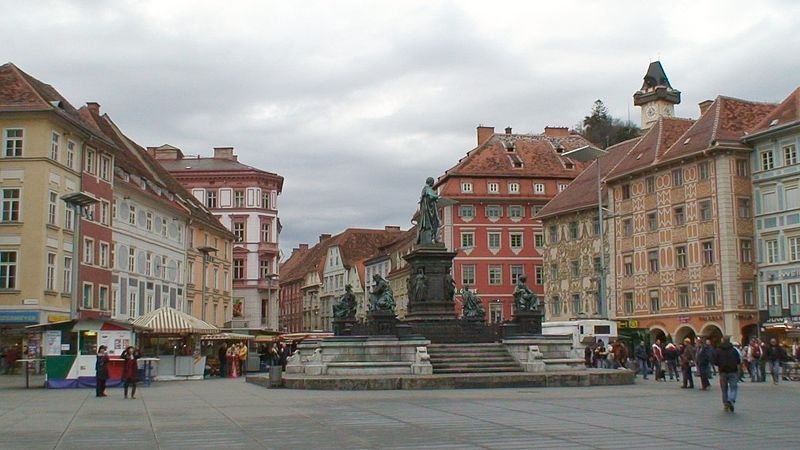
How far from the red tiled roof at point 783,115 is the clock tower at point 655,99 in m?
49.7

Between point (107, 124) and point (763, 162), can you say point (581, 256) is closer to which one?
point (763, 162)

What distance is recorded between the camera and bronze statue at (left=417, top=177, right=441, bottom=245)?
114ft

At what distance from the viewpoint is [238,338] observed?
4644cm

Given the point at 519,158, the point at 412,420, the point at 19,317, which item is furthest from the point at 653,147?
the point at 412,420

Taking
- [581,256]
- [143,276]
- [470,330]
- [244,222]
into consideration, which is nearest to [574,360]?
→ [470,330]

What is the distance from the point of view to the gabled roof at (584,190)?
66062 millimetres

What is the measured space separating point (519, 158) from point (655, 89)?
35.2 meters

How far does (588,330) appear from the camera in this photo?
45844mm

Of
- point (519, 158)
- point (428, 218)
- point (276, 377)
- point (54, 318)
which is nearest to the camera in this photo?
point (276, 377)

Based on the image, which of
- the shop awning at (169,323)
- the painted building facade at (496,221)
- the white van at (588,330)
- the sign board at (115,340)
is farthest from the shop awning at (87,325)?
the painted building facade at (496,221)

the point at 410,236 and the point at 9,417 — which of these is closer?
the point at 9,417

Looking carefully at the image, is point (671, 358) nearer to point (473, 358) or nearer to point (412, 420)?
point (473, 358)

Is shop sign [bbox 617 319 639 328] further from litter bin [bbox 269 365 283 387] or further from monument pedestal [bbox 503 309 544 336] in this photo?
litter bin [bbox 269 365 283 387]

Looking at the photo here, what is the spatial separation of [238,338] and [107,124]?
20.9 m
